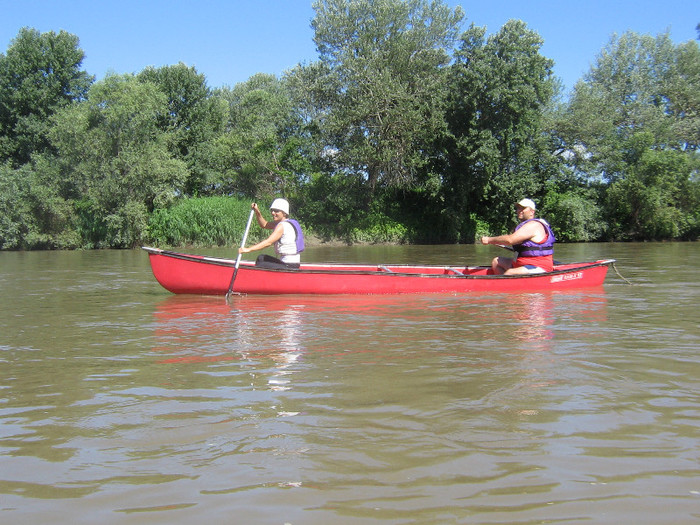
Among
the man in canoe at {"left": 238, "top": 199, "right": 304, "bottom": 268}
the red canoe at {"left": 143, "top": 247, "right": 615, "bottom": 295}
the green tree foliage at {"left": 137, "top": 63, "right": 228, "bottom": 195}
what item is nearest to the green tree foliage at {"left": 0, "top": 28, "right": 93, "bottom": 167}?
the green tree foliage at {"left": 137, "top": 63, "right": 228, "bottom": 195}

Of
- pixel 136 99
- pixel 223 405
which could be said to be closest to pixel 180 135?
pixel 136 99

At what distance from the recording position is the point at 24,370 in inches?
205

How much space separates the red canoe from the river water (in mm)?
2576

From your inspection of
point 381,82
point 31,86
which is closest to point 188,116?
point 31,86

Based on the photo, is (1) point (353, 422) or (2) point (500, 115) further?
(2) point (500, 115)

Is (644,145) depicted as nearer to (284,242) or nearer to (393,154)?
(393,154)

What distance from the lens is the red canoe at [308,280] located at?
396 inches

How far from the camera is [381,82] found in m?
34.8

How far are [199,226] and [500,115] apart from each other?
17125 mm

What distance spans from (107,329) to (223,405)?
147 inches

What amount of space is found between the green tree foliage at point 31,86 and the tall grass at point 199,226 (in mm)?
15910

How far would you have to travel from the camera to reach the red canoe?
10.1m

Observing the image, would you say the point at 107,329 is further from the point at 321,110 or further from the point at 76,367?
the point at 321,110

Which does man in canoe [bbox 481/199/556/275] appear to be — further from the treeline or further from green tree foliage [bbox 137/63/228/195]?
green tree foliage [bbox 137/63/228/195]
